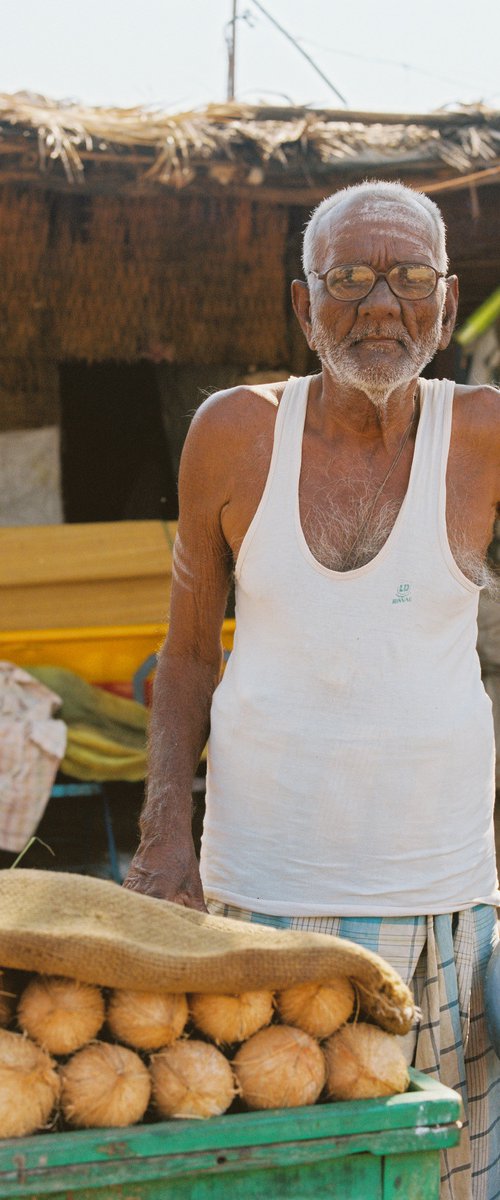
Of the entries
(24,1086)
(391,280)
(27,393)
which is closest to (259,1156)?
(24,1086)

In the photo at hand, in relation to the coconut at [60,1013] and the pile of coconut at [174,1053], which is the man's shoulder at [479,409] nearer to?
the pile of coconut at [174,1053]

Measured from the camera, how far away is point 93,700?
4852mm

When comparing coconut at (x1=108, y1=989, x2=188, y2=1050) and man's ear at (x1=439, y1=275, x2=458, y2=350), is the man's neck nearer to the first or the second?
man's ear at (x1=439, y1=275, x2=458, y2=350)

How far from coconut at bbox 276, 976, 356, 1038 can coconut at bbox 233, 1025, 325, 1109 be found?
16 mm

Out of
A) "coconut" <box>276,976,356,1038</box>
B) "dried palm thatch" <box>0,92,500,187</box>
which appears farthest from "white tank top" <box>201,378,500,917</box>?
"dried palm thatch" <box>0,92,500,187</box>

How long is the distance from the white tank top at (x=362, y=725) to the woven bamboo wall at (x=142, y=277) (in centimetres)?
329

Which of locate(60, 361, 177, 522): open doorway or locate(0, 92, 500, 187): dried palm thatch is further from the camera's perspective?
locate(60, 361, 177, 522): open doorway

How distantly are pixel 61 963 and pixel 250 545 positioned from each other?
0.81 meters

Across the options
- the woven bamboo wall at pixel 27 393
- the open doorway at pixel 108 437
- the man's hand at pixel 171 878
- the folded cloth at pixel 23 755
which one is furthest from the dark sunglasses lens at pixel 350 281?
the open doorway at pixel 108 437

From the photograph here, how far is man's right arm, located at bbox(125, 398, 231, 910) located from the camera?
76.2 inches

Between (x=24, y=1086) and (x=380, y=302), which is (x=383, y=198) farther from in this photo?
(x=24, y=1086)

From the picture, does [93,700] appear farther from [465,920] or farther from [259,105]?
[465,920]

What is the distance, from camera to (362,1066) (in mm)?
1371

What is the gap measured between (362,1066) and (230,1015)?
0.16m
